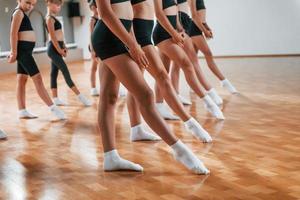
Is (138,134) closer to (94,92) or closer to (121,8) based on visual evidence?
(121,8)

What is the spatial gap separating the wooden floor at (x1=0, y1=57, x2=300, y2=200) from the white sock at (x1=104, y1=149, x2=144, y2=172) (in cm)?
4

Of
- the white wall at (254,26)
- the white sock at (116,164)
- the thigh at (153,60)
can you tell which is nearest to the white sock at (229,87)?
the thigh at (153,60)

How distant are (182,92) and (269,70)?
2.57m

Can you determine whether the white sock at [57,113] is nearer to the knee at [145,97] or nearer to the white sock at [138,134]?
the white sock at [138,134]

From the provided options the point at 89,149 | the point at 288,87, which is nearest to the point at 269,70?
the point at 288,87

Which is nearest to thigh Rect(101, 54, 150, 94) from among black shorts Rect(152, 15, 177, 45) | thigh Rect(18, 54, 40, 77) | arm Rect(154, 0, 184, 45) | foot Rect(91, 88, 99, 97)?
arm Rect(154, 0, 184, 45)

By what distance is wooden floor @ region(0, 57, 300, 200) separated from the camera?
2.26m

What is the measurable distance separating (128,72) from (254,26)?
8.89 meters

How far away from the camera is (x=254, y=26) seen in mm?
10773

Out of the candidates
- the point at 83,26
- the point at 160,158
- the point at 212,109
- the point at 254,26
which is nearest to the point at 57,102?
the point at 212,109

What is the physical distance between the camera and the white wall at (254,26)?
10.4 meters

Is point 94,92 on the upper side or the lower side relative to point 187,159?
lower

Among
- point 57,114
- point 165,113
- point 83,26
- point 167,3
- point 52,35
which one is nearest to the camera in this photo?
point 167,3

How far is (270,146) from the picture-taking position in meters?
3.02
